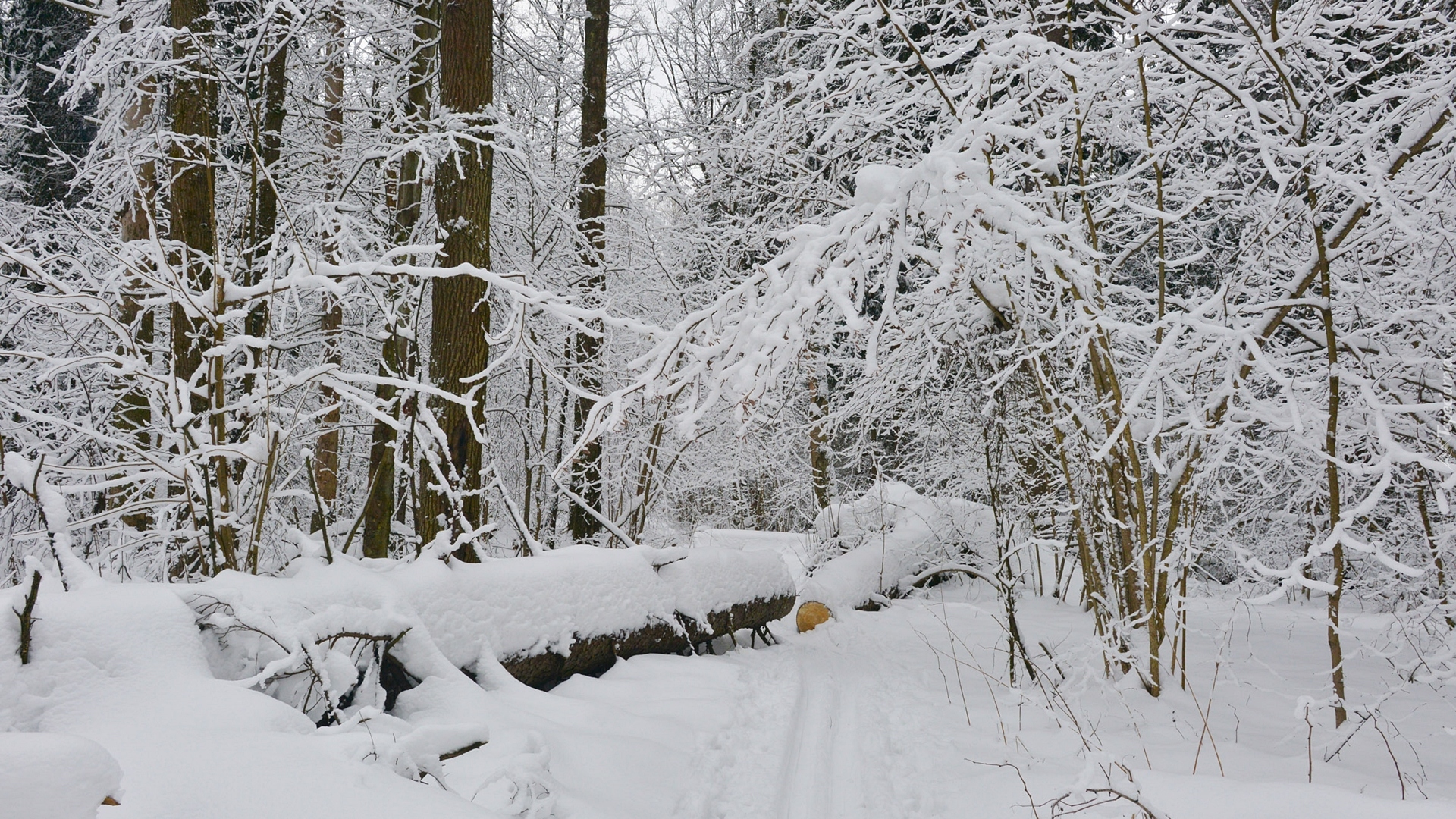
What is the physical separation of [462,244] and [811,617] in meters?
5.09

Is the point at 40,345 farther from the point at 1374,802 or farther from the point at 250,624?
the point at 1374,802

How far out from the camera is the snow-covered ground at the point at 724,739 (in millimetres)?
1836

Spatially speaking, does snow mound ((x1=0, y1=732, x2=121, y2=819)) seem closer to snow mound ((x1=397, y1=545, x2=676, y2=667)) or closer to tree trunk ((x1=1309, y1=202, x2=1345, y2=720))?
snow mound ((x1=397, y1=545, x2=676, y2=667))

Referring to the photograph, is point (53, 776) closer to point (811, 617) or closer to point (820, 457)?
point (811, 617)

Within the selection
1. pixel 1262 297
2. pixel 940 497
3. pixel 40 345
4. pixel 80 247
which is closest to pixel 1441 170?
pixel 1262 297

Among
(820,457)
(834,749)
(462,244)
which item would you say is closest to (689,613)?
(834,749)

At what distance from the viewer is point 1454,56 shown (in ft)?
11.7

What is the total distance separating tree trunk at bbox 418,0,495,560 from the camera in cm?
489

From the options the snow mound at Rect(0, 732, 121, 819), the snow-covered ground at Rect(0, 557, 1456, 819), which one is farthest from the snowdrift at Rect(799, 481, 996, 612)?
the snow mound at Rect(0, 732, 121, 819)

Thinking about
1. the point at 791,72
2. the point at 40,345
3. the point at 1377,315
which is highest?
the point at 791,72

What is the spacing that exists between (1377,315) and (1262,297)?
68 centimetres

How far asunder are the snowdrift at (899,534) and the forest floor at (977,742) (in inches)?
118

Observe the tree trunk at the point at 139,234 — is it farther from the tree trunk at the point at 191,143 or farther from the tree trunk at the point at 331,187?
the tree trunk at the point at 331,187

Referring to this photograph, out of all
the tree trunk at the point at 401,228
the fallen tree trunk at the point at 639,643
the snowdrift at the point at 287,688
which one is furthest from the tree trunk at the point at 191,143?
the fallen tree trunk at the point at 639,643
